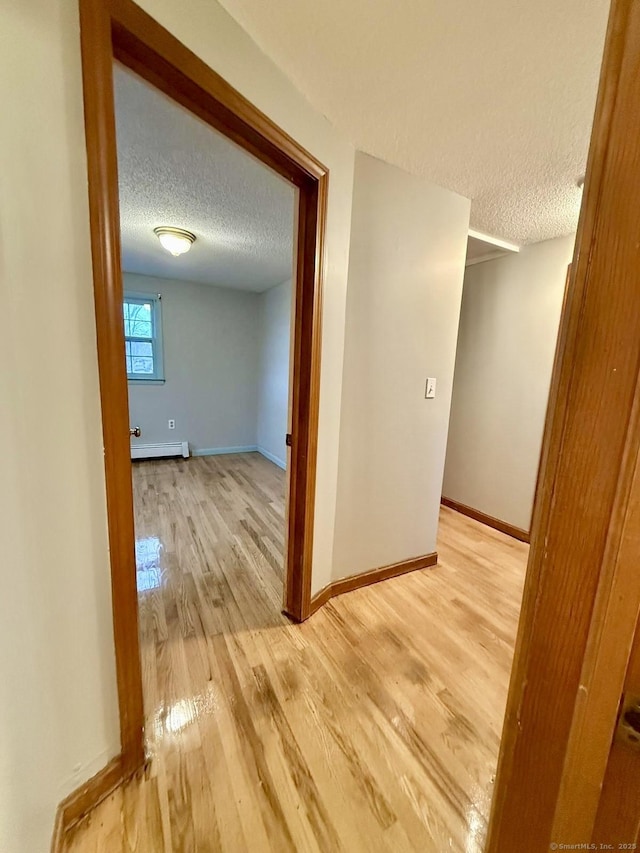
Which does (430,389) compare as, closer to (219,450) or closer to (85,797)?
(85,797)

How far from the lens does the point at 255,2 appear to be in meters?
0.93

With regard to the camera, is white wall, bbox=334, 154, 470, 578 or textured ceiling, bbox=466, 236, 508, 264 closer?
white wall, bbox=334, 154, 470, 578

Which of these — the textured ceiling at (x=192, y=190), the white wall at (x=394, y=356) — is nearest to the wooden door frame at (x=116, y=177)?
the textured ceiling at (x=192, y=190)

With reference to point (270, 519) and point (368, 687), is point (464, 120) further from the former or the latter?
point (270, 519)

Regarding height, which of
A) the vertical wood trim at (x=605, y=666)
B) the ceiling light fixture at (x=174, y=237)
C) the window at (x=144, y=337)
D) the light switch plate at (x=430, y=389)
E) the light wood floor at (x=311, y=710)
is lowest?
the light wood floor at (x=311, y=710)

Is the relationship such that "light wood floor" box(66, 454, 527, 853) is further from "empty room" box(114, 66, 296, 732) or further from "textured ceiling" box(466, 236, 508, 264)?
"textured ceiling" box(466, 236, 508, 264)

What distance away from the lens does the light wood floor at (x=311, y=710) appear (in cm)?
90

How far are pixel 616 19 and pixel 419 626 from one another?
196cm

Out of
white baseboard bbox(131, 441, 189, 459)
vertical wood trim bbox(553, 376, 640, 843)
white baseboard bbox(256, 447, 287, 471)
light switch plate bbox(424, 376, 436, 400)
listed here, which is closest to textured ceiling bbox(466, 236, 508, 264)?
light switch plate bbox(424, 376, 436, 400)

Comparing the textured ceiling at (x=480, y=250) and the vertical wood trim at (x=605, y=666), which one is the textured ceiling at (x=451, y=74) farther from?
the vertical wood trim at (x=605, y=666)

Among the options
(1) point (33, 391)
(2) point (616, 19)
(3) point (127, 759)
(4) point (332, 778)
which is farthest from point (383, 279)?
(3) point (127, 759)

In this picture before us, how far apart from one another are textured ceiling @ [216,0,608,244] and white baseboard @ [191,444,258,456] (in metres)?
4.04

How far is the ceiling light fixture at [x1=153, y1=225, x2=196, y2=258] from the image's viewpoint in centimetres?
253

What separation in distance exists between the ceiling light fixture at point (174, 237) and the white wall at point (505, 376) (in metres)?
2.38
